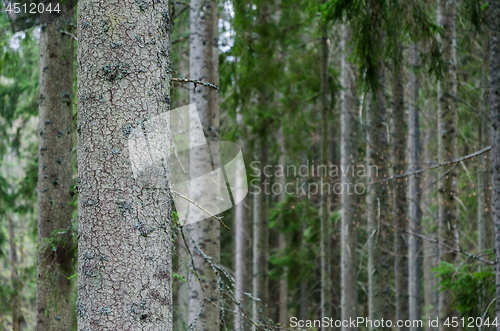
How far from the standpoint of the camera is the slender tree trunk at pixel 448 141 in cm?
675

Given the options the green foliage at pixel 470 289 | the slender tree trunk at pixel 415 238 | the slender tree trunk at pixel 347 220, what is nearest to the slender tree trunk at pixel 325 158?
the slender tree trunk at pixel 347 220

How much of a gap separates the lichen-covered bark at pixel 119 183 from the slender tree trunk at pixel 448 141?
5.84m

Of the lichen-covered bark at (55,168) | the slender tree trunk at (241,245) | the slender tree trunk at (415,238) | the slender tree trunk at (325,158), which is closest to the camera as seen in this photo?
the lichen-covered bark at (55,168)

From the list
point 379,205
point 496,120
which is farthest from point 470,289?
point 496,120

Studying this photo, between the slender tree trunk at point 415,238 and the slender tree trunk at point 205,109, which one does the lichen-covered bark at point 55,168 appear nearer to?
the slender tree trunk at point 205,109

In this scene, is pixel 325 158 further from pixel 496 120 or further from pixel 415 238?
pixel 415 238

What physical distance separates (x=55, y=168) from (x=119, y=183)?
115 inches

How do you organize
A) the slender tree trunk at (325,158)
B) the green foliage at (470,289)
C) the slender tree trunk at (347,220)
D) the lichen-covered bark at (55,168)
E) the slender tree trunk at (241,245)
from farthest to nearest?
the slender tree trunk at (241,245), the slender tree trunk at (347,220), the slender tree trunk at (325,158), the green foliage at (470,289), the lichen-covered bark at (55,168)

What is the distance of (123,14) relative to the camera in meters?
1.90

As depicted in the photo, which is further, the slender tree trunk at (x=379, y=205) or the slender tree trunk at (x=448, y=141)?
the slender tree trunk at (x=379, y=205)

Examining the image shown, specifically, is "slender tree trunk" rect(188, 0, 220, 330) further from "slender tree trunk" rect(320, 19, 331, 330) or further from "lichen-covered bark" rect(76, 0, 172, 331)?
"slender tree trunk" rect(320, 19, 331, 330)

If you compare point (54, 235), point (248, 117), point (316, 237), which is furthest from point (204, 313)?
point (316, 237)

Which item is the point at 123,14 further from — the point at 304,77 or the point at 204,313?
the point at 304,77

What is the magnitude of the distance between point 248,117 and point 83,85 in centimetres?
733
